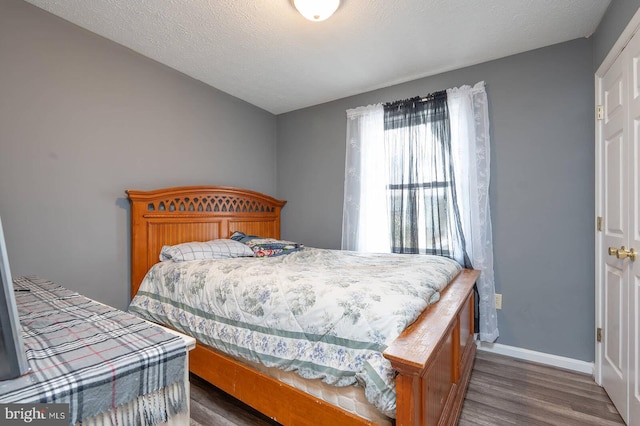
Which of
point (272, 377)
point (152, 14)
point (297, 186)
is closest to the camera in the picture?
point (272, 377)

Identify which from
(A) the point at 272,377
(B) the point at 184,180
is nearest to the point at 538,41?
(A) the point at 272,377

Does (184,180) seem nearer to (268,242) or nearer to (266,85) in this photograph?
(268,242)

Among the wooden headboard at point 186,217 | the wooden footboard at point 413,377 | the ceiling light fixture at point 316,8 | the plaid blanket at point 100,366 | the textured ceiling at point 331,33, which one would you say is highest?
the textured ceiling at point 331,33

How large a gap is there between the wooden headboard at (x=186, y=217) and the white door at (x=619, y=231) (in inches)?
121

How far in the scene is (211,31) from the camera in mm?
2152

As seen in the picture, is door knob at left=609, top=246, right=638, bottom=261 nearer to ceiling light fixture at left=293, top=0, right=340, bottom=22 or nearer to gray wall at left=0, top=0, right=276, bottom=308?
ceiling light fixture at left=293, top=0, right=340, bottom=22

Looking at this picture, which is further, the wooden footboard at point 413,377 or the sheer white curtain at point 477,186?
the sheer white curtain at point 477,186

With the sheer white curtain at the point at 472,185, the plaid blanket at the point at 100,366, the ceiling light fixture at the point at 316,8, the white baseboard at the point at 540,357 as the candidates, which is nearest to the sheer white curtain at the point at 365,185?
the sheer white curtain at the point at 472,185

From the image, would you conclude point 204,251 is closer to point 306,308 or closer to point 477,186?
point 306,308

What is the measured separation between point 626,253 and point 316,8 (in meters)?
2.31

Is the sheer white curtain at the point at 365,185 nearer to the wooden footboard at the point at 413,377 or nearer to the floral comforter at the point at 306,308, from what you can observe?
the floral comforter at the point at 306,308

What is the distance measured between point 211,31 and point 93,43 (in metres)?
0.91

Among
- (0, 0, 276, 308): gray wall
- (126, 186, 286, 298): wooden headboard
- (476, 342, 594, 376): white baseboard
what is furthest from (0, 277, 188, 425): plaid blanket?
(476, 342, 594, 376): white baseboard

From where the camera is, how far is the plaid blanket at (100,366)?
0.62 m
